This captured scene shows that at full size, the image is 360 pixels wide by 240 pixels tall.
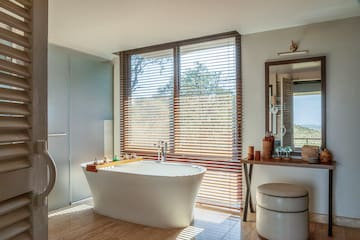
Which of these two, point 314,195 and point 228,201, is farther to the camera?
point 228,201

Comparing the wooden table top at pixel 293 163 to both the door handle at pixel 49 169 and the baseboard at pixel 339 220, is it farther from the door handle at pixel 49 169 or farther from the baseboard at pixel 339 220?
the door handle at pixel 49 169

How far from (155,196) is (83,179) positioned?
1.72 m

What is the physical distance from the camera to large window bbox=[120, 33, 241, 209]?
373cm

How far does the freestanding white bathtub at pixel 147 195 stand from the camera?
3020 millimetres

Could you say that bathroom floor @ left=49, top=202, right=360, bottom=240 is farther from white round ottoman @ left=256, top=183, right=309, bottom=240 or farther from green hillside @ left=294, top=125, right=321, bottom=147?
green hillside @ left=294, top=125, right=321, bottom=147

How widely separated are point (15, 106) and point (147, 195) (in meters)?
2.46

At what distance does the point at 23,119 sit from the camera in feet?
2.92

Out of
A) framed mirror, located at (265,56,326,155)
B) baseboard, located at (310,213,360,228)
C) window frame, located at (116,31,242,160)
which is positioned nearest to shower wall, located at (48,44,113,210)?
window frame, located at (116,31,242,160)

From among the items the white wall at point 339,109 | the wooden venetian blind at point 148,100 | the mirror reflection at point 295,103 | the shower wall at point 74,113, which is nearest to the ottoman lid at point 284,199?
the white wall at point 339,109

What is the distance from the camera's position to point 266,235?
2779 mm

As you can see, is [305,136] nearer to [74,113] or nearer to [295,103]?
[295,103]

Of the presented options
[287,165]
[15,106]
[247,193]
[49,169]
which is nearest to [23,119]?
[15,106]

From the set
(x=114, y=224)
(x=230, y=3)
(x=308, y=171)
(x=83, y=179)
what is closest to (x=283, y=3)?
(x=230, y=3)

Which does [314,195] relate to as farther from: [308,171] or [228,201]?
[228,201]
